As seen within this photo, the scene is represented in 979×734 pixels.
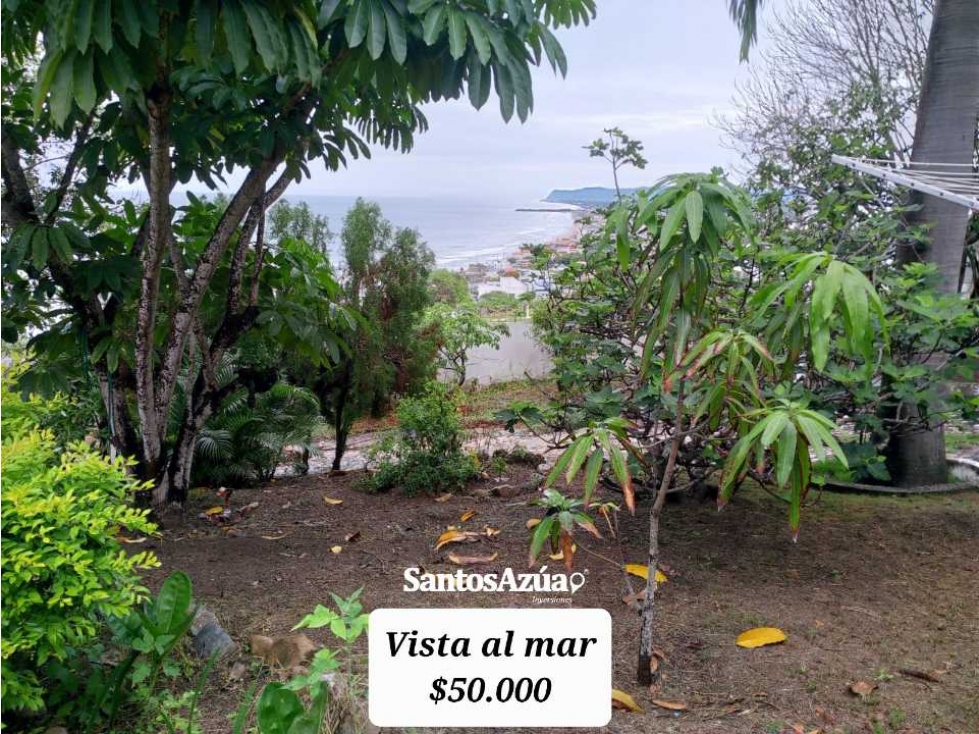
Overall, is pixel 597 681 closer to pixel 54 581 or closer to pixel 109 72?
pixel 54 581

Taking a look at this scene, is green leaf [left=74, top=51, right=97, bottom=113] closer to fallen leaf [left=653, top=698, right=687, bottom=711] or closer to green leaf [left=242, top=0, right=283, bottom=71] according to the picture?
green leaf [left=242, top=0, right=283, bottom=71]

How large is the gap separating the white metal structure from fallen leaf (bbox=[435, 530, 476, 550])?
1326mm

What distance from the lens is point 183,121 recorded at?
2.13 meters

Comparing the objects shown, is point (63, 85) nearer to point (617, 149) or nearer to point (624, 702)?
point (617, 149)

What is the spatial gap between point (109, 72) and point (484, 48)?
2.35 feet

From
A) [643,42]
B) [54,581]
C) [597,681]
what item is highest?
[643,42]

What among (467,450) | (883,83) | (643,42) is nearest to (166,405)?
(467,450)

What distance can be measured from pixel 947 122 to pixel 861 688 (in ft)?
6.28

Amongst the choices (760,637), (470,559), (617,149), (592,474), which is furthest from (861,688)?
(617,149)

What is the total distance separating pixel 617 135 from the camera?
195cm

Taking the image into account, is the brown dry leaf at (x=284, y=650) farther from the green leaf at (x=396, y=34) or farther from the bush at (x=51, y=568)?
the green leaf at (x=396, y=34)

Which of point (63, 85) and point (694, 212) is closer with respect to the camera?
point (694, 212)

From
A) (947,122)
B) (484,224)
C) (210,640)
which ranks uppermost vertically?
(947,122)

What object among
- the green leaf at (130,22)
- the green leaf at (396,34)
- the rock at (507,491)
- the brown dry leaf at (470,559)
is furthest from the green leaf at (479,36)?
the rock at (507,491)
